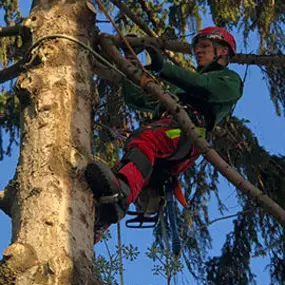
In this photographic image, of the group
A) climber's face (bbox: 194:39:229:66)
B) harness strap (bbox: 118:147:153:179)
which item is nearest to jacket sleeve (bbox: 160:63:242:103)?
climber's face (bbox: 194:39:229:66)

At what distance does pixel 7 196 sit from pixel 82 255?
503 mm

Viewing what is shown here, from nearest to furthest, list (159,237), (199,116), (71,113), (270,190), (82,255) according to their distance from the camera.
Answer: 1. (82,255)
2. (71,113)
3. (199,116)
4. (270,190)
5. (159,237)

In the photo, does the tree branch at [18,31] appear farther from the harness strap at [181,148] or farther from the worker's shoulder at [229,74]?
the worker's shoulder at [229,74]

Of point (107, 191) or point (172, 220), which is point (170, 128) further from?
point (107, 191)

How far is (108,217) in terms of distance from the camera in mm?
3488

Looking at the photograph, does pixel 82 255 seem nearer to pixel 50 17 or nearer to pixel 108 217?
pixel 108 217

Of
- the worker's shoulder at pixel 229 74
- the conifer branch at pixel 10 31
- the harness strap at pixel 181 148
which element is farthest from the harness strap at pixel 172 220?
the conifer branch at pixel 10 31

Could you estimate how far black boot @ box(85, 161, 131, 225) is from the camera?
3.17m

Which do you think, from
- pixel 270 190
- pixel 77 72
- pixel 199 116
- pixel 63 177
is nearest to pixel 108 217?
pixel 63 177

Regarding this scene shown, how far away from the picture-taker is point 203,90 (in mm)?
3955

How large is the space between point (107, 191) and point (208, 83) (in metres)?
0.99

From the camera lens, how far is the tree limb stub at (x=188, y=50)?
4156 millimetres

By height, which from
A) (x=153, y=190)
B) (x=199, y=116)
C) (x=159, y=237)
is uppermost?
(x=159, y=237)

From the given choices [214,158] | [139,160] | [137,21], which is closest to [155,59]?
[139,160]
